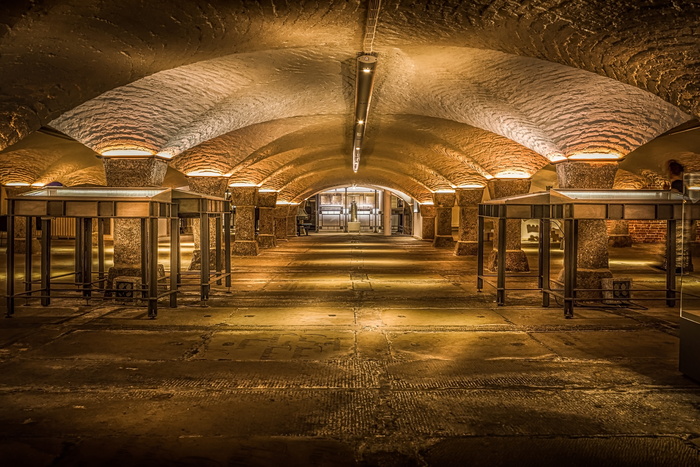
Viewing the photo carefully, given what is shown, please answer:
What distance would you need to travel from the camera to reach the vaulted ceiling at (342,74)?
472cm

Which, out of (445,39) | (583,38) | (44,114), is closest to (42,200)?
(44,114)

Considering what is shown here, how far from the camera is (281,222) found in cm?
2817

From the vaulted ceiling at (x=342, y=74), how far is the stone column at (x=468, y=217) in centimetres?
452

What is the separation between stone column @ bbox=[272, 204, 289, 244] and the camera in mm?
27578

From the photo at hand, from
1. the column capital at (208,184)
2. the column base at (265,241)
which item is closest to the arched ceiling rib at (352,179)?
the column base at (265,241)

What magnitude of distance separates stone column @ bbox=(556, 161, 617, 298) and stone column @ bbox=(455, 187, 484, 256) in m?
8.95

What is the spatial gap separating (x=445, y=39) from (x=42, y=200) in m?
5.48

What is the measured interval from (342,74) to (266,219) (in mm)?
15360

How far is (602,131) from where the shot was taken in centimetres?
879

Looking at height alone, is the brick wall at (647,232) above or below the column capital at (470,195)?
below

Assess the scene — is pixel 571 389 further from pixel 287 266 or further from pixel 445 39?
pixel 287 266

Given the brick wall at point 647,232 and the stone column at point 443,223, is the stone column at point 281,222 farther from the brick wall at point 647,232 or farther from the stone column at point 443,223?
the brick wall at point 647,232

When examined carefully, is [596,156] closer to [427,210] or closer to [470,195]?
[470,195]

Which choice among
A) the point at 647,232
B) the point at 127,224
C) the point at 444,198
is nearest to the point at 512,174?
the point at 127,224
